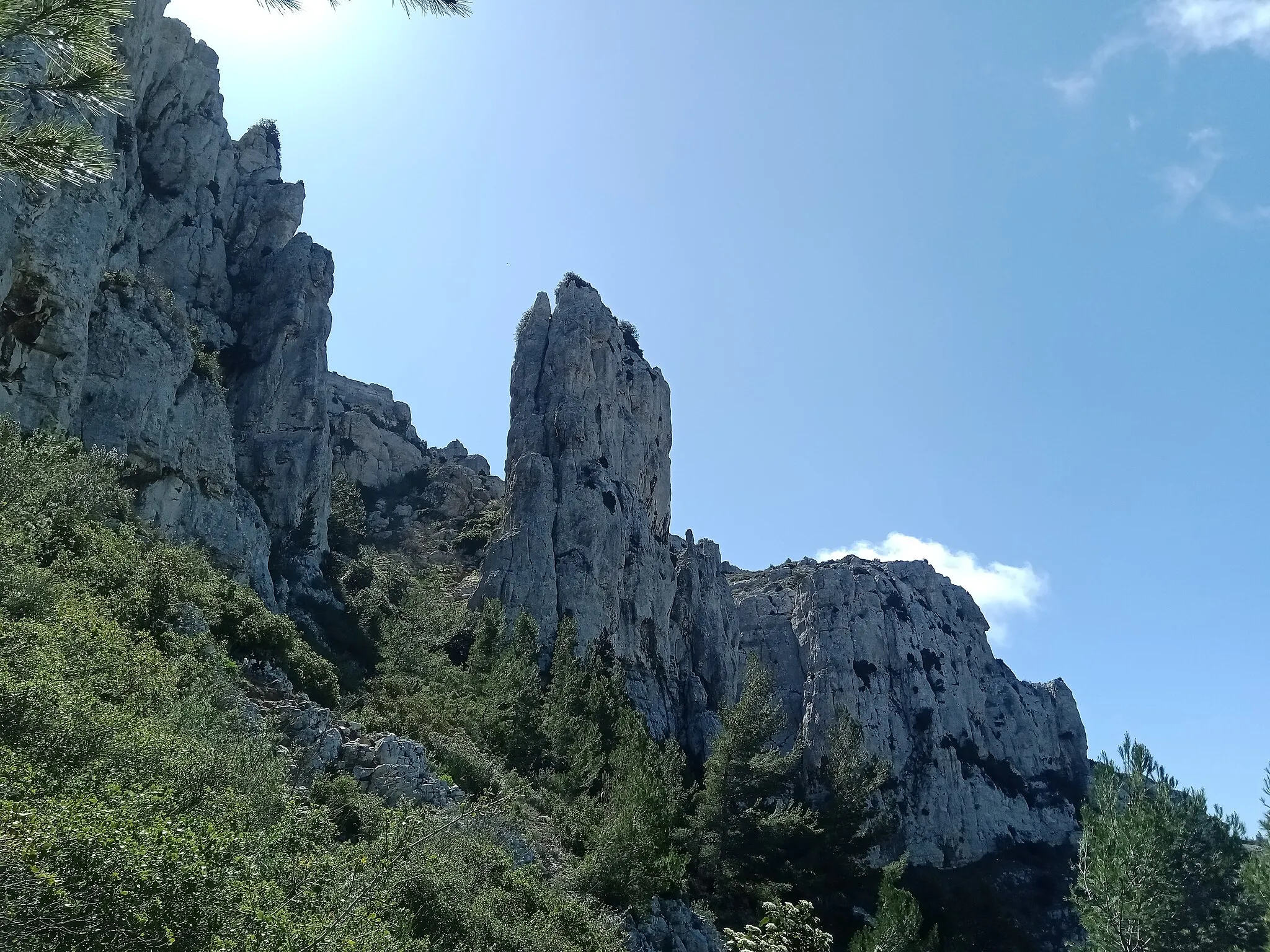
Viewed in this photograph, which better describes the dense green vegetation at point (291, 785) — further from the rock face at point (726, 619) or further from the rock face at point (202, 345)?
the rock face at point (726, 619)

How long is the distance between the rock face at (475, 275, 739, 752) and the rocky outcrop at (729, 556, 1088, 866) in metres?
9.96

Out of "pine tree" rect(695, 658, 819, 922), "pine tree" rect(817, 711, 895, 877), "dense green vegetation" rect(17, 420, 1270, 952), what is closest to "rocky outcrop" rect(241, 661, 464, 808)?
"dense green vegetation" rect(17, 420, 1270, 952)

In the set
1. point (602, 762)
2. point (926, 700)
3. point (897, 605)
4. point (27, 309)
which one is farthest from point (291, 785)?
point (897, 605)

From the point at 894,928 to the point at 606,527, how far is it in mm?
33877

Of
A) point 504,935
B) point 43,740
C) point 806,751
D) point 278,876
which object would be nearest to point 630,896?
point 504,935

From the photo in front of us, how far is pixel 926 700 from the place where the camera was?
74.2 metres

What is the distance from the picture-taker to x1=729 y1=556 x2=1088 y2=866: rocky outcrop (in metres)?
69.1

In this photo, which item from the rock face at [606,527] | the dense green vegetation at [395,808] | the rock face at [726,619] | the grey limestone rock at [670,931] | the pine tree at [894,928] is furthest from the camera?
the rock face at [726,619]

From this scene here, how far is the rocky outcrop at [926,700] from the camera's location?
6906 cm

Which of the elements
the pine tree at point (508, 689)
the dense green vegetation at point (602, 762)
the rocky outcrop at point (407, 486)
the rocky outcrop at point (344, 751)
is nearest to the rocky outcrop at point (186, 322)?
the dense green vegetation at point (602, 762)

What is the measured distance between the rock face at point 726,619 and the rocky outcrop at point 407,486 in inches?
327

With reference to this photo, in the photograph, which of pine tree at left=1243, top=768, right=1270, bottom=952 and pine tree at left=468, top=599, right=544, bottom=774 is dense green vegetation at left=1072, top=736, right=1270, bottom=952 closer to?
pine tree at left=1243, top=768, right=1270, bottom=952

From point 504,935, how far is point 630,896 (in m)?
11.3

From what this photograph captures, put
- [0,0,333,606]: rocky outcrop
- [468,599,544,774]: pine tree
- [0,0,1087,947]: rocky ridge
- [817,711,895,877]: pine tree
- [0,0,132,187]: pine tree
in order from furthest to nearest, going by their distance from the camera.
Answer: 1. [817,711,895,877]: pine tree
2. [468,599,544,774]: pine tree
3. [0,0,1087,947]: rocky ridge
4. [0,0,333,606]: rocky outcrop
5. [0,0,132,187]: pine tree
